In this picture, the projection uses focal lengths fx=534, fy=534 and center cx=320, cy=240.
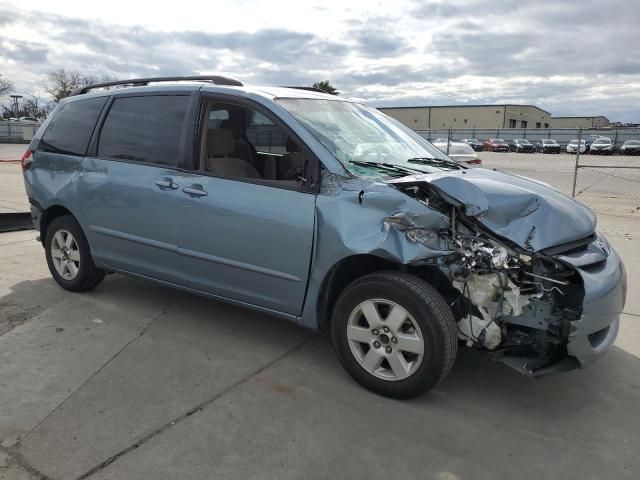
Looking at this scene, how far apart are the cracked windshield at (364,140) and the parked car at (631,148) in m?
40.3

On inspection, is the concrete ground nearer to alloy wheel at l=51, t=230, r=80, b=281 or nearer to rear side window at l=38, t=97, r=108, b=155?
alloy wheel at l=51, t=230, r=80, b=281

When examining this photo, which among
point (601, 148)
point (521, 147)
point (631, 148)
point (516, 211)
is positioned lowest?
point (521, 147)

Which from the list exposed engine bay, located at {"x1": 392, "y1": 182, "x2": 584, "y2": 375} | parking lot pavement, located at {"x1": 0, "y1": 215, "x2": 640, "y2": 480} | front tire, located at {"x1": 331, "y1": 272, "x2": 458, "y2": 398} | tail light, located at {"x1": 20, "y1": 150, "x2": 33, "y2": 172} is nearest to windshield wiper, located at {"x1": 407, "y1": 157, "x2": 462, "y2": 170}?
exposed engine bay, located at {"x1": 392, "y1": 182, "x2": 584, "y2": 375}

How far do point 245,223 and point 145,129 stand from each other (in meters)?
1.38

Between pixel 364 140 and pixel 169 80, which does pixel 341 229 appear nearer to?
pixel 364 140

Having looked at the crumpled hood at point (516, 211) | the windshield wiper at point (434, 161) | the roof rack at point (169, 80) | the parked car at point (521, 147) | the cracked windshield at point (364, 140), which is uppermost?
the roof rack at point (169, 80)

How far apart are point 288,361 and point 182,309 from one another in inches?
53.3

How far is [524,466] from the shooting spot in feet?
8.69

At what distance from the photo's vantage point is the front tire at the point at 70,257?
187 inches

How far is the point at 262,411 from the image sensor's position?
3.06m

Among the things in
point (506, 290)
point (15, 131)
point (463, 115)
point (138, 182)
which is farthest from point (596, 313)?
point (463, 115)

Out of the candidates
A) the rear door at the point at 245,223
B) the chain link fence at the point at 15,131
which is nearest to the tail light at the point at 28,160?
the rear door at the point at 245,223

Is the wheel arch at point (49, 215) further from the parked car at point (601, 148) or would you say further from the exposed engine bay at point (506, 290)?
the parked car at point (601, 148)

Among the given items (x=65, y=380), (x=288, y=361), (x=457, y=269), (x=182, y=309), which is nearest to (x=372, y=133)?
(x=457, y=269)
